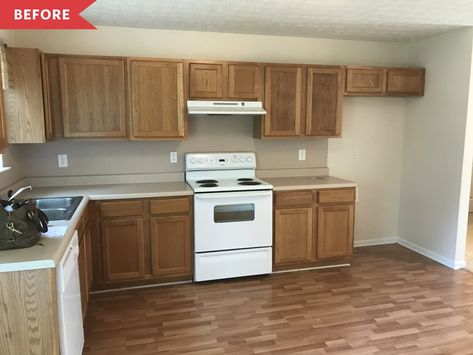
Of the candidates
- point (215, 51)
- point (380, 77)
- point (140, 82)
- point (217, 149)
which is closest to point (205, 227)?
point (217, 149)

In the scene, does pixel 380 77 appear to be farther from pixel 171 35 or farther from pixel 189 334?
pixel 189 334

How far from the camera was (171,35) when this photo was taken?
3660 mm

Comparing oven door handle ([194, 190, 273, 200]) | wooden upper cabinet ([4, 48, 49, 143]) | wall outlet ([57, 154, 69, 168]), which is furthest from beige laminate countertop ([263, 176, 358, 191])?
wooden upper cabinet ([4, 48, 49, 143])

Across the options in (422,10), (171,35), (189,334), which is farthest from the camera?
(171,35)

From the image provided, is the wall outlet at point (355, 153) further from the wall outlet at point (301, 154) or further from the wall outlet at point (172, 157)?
the wall outlet at point (172, 157)

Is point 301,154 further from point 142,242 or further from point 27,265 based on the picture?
point 27,265

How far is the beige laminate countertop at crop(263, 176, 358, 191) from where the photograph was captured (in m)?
3.62

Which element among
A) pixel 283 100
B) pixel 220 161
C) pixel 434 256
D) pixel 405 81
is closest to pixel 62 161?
pixel 220 161

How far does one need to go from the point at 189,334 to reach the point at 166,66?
87.0 inches

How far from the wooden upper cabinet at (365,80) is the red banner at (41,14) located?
247 cm

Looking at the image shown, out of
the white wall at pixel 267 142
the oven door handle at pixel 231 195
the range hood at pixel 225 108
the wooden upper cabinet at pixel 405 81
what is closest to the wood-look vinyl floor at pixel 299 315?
the oven door handle at pixel 231 195

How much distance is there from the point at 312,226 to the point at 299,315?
102 cm

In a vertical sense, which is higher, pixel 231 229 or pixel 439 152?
pixel 439 152

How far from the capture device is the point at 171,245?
133 inches
